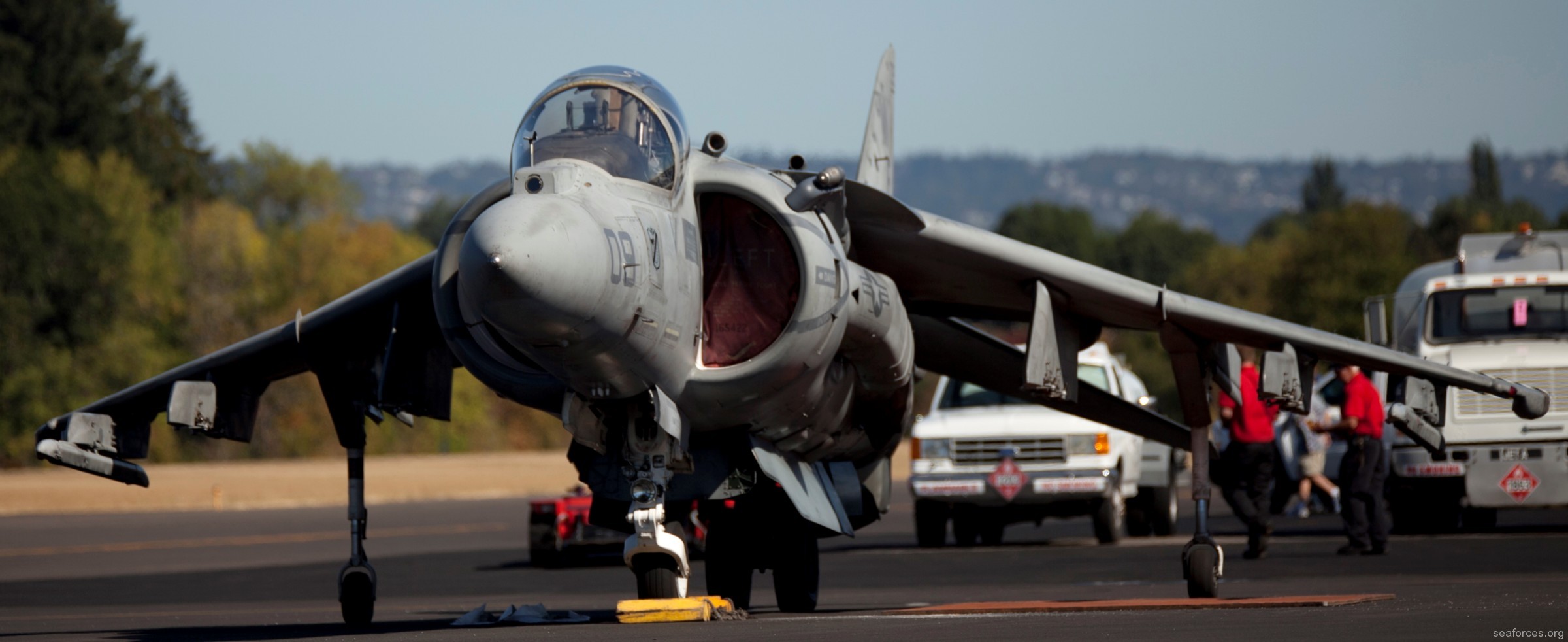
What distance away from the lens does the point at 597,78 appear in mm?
8828

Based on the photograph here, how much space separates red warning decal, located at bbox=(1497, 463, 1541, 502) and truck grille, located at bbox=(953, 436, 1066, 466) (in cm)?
454

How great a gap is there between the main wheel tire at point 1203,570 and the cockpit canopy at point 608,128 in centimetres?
450

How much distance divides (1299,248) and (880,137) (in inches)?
3107

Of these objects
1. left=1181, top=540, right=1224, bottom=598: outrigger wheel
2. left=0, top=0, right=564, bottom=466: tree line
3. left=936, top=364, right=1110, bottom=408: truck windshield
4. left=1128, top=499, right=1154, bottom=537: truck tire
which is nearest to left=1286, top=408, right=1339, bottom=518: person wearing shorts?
left=1128, top=499, right=1154, bottom=537: truck tire

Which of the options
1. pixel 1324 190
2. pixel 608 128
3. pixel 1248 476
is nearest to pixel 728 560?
pixel 608 128

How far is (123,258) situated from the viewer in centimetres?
5603

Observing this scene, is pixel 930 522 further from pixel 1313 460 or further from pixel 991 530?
pixel 1313 460

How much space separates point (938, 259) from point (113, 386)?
50.3 metres

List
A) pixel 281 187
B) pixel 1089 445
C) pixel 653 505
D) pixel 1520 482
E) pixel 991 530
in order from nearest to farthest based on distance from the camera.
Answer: pixel 653 505 → pixel 1520 482 → pixel 1089 445 → pixel 991 530 → pixel 281 187

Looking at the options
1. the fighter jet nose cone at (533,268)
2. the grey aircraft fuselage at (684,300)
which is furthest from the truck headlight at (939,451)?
the fighter jet nose cone at (533,268)

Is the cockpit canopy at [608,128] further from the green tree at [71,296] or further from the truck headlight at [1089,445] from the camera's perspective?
the green tree at [71,296]

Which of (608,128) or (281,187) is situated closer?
(608,128)

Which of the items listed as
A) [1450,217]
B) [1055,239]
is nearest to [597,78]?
[1450,217]

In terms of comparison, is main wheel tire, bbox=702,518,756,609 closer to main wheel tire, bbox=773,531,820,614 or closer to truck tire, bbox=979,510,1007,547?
main wheel tire, bbox=773,531,820,614
